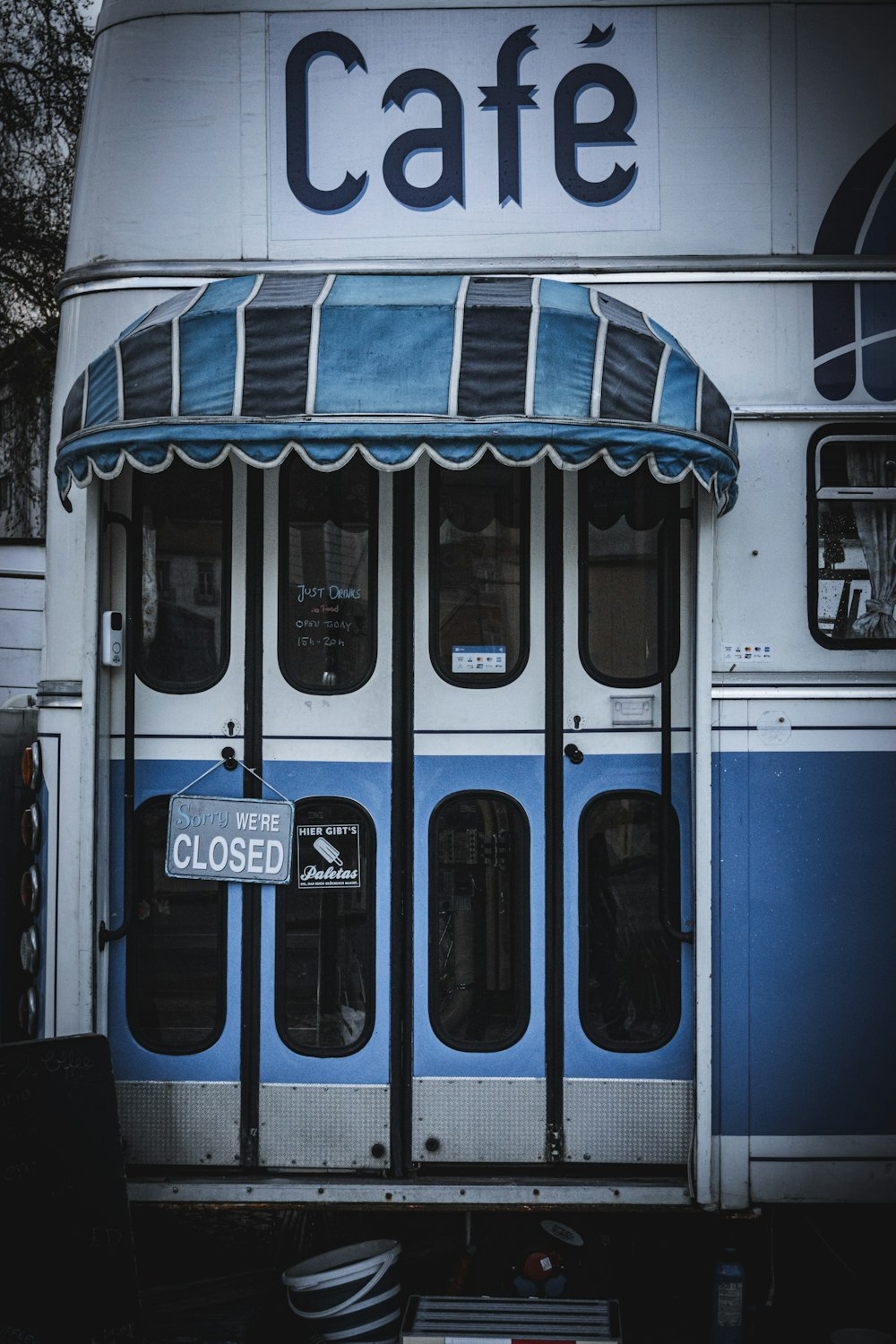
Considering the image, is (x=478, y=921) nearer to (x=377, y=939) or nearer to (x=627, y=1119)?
(x=377, y=939)

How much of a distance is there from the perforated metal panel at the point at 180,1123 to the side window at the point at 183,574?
4.88 ft

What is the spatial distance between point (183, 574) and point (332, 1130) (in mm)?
2123

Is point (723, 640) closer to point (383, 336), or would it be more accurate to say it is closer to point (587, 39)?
point (383, 336)

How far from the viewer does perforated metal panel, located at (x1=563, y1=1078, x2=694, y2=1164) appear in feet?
13.6

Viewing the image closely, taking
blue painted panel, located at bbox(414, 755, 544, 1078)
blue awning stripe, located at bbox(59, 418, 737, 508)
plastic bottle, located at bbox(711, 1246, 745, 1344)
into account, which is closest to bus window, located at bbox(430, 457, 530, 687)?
blue painted panel, located at bbox(414, 755, 544, 1078)

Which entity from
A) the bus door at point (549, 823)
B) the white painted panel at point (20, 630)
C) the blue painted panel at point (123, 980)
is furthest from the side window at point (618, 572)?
the white painted panel at point (20, 630)

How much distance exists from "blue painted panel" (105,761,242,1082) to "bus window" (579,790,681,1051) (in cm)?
128

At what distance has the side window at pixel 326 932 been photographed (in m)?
4.22

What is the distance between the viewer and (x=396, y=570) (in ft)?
14.0

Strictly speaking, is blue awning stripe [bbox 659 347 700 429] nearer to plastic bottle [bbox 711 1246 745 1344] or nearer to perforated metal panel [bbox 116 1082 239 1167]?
perforated metal panel [bbox 116 1082 239 1167]

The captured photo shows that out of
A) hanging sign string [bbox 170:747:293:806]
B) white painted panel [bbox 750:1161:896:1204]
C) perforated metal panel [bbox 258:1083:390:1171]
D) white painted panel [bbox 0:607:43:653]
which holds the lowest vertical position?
white painted panel [bbox 750:1161:896:1204]

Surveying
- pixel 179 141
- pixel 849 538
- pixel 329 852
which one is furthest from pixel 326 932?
pixel 179 141

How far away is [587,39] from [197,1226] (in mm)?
5267

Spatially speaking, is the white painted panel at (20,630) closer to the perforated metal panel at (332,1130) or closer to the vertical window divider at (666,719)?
the perforated metal panel at (332,1130)
